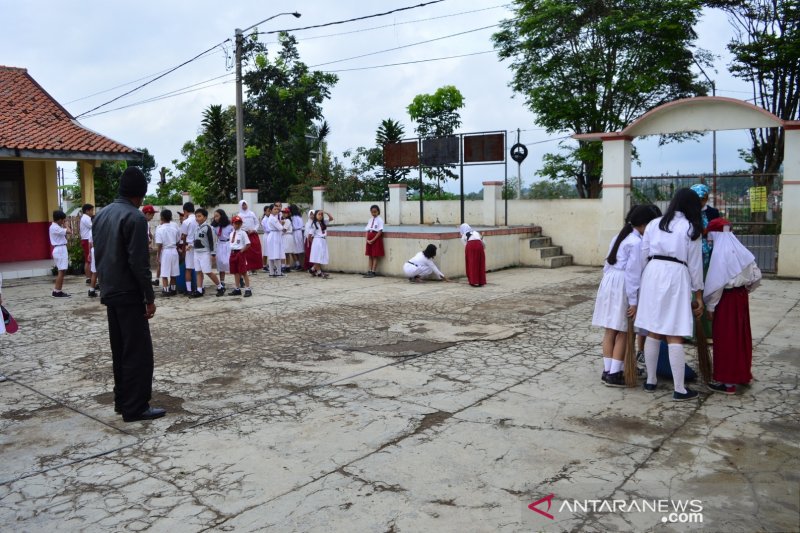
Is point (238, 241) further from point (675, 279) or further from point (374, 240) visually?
point (675, 279)

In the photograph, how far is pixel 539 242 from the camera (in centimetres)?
1612

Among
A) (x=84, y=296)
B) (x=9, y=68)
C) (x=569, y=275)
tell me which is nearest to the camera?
(x=84, y=296)

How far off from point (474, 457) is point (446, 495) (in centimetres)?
58

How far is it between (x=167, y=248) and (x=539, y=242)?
8.82 metres

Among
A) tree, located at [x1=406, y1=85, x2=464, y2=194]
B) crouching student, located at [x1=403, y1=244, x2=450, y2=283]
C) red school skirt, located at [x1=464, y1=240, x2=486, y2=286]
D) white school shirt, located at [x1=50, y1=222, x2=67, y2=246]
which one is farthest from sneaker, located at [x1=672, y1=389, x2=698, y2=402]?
tree, located at [x1=406, y1=85, x2=464, y2=194]

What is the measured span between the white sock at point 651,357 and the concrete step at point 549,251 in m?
10.2

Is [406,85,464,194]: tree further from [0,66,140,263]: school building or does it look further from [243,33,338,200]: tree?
[0,66,140,263]: school building

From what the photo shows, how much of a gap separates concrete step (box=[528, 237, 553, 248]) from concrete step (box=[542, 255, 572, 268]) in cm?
48

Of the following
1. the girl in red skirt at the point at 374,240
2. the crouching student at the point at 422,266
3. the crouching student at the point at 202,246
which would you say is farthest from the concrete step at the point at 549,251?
the crouching student at the point at 202,246

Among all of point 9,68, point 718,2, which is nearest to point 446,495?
point 9,68

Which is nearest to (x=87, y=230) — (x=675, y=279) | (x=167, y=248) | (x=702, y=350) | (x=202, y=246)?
(x=167, y=248)

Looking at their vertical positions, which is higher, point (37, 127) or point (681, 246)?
point (37, 127)

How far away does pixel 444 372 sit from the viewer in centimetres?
647

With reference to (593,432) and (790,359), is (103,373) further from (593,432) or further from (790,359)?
(790,359)
